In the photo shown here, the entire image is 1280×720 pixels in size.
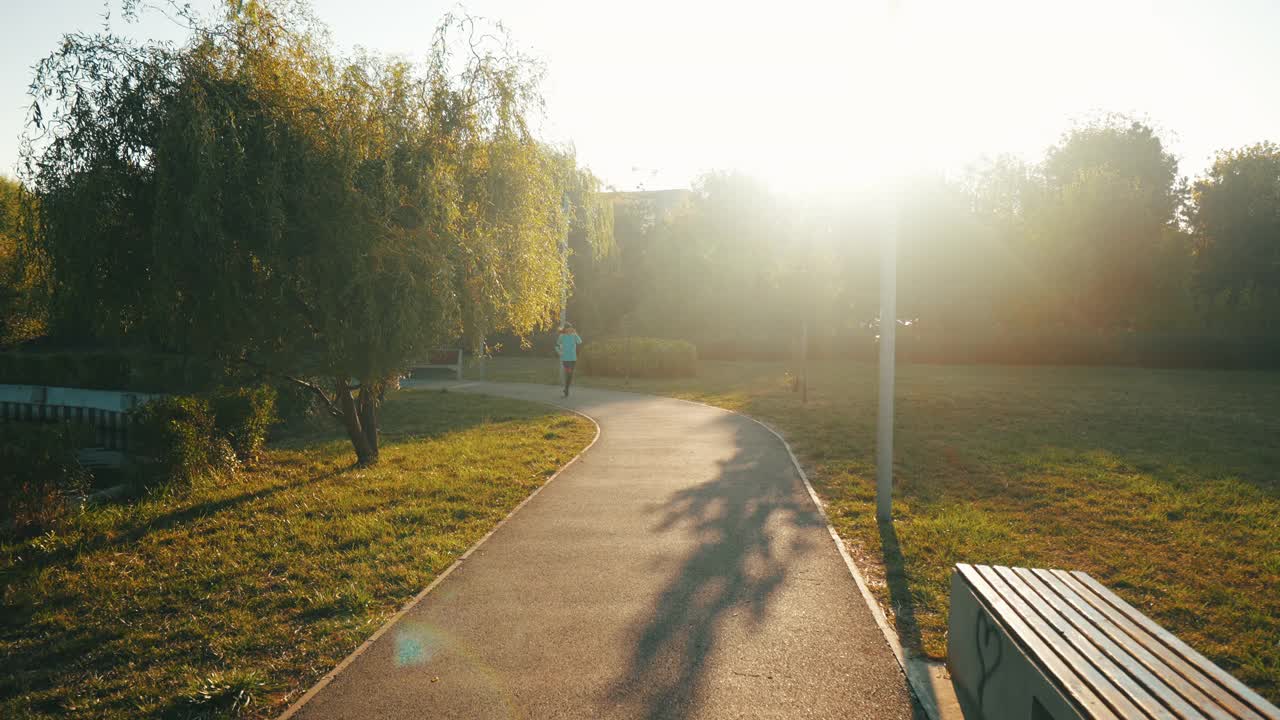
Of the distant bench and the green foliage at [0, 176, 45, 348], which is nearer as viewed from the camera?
the green foliage at [0, 176, 45, 348]

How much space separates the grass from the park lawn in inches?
147

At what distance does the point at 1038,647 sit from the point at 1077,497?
21.6 feet

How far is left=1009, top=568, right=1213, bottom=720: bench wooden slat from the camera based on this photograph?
7.95 feet

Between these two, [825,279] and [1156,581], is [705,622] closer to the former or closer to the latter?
[1156,581]

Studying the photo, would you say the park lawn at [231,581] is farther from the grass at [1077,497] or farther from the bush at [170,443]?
the grass at [1077,497]

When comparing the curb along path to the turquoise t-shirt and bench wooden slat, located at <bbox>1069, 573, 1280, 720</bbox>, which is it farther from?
the turquoise t-shirt

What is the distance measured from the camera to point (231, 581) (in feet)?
17.6

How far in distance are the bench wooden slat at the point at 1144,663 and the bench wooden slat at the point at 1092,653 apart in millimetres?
46

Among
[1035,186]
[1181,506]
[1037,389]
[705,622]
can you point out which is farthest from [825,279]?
[1035,186]

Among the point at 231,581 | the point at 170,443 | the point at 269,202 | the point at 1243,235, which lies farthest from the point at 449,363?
the point at 1243,235

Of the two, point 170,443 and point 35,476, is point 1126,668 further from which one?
point 170,443

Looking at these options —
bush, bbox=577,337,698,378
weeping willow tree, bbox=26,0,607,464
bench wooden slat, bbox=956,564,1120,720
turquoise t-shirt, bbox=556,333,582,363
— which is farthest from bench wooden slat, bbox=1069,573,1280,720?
bush, bbox=577,337,698,378

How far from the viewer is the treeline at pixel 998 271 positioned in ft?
105

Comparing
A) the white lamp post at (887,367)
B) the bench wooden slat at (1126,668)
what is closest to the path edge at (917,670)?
the bench wooden slat at (1126,668)
